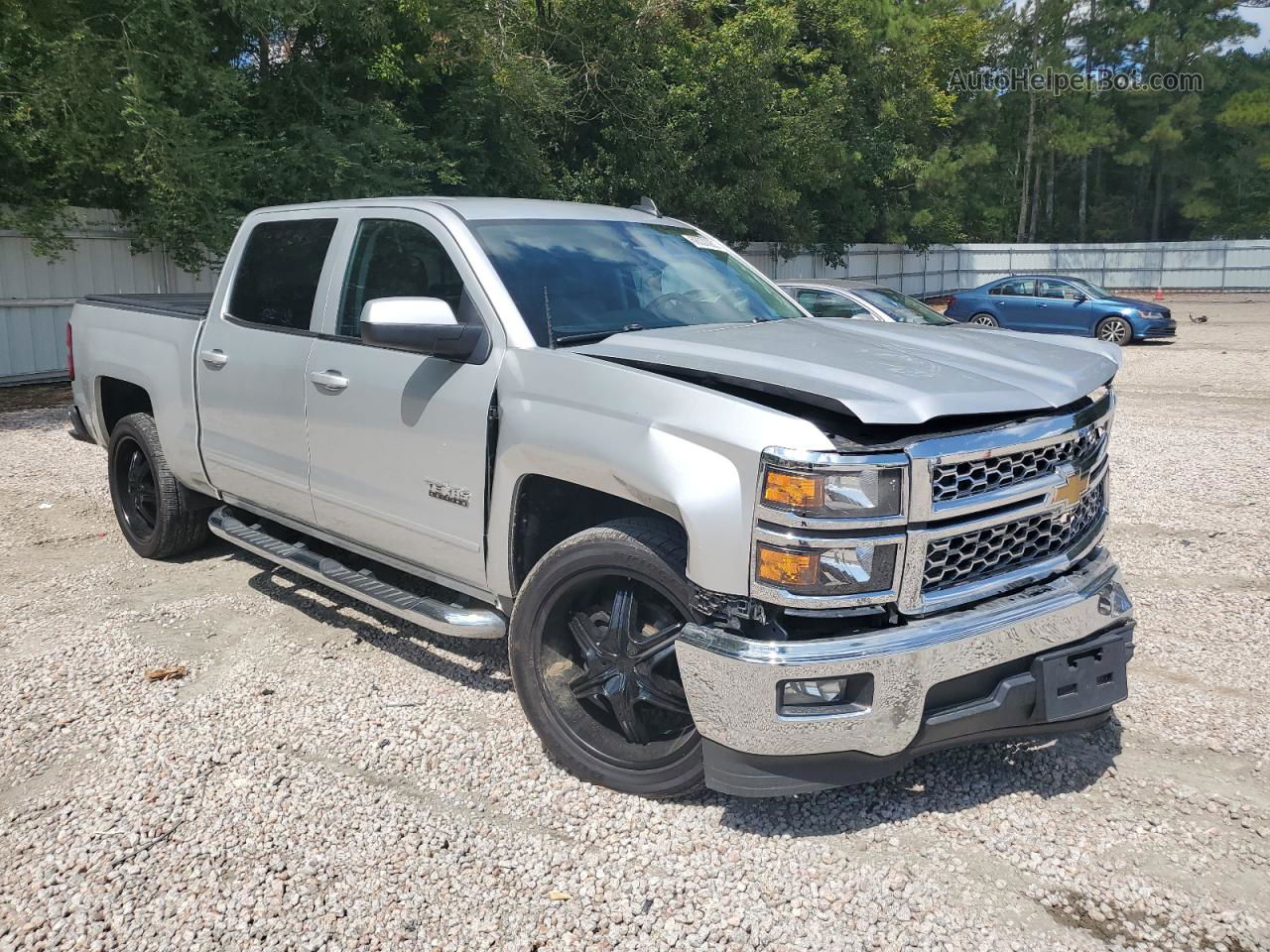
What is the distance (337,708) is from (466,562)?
0.87m

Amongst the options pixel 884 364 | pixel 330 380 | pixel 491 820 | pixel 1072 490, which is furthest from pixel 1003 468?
pixel 330 380

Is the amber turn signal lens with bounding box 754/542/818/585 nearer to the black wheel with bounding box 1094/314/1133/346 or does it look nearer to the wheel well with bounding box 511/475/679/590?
the wheel well with bounding box 511/475/679/590

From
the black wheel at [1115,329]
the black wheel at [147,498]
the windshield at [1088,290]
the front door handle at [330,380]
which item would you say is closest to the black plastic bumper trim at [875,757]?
the front door handle at [330,380]

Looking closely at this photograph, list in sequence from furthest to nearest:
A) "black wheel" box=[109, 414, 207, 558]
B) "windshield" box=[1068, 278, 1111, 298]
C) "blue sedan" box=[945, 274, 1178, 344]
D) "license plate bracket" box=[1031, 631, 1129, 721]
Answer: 1. "windshield" box=[1068, 278, 1111, 298]
2. "blue sedan" box=[945, 274, 1178, 344]
3. "black wheel" box=[109, 414, 207, 558]
4. "license plate bracket" box=[1031, 631, 1129, 721]

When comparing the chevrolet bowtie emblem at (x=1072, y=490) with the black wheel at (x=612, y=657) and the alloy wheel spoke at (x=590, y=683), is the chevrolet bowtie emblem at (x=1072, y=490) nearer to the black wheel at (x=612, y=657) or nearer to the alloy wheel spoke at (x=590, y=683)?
the black wheel at (x=612, y=657)

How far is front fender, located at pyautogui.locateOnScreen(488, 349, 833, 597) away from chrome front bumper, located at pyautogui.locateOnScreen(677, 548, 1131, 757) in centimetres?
22

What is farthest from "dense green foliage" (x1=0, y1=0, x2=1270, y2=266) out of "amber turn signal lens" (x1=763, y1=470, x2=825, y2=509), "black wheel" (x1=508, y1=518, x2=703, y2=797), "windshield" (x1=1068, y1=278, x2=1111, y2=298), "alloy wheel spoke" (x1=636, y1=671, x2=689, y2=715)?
"amber turn signal lens" (x1=763, y1=470, x2=825, y2=509)

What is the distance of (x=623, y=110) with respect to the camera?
75.2 feet

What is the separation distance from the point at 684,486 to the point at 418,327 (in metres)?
1.19

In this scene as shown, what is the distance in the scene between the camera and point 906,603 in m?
2.94

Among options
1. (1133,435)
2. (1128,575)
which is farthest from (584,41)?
(1128,575)

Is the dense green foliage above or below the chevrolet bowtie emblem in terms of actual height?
above

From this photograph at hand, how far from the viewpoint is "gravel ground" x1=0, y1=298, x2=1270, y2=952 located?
2842 millimetres

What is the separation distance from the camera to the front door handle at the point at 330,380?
430 centimetres
